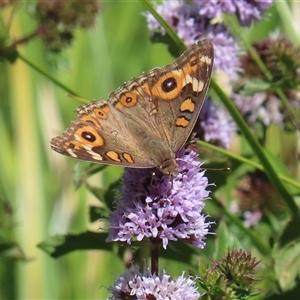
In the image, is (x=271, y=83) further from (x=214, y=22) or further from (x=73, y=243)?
(x=73, y=243)

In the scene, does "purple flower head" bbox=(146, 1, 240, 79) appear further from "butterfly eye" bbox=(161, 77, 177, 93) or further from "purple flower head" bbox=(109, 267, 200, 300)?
"purple flower head" bbox=(109, 267, 200, 300)

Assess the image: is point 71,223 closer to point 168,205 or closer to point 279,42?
point 279,42

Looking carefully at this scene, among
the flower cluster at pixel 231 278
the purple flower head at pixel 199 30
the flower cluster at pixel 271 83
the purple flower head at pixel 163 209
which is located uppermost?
the purple flower head at pixel 199 30

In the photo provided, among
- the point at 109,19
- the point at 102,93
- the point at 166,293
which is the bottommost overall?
the point at 166,293

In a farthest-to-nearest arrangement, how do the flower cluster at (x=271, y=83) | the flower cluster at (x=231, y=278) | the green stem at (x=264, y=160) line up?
the flower cluster at (x=271, y=83) → the green stem at (x=264, y=160) → the flower cluster at (x=231, y=278)

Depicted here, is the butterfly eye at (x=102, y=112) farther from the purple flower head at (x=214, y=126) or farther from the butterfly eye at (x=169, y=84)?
the purple flower head at (x=214, y=126)

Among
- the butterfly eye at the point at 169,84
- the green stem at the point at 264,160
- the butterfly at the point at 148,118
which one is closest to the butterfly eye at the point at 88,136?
the butterfly at the point at 148,118

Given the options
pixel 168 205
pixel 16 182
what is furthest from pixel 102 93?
pixel 168 205
